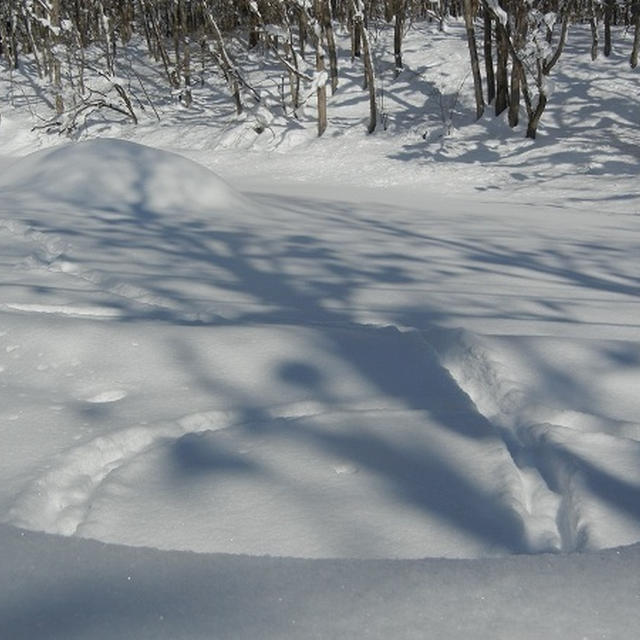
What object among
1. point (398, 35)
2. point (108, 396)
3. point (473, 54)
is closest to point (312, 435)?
point (108, 396)

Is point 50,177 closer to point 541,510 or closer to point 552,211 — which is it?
point 552,211

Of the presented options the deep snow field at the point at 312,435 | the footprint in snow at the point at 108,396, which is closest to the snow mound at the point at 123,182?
the deep snow field at the point at 312,435

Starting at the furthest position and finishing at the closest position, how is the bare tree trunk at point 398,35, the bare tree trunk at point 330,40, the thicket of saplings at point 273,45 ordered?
the bare tree trunk at point 398,35, the bare tree trunk at point 330,40, the thicket of saplings at point 273,45

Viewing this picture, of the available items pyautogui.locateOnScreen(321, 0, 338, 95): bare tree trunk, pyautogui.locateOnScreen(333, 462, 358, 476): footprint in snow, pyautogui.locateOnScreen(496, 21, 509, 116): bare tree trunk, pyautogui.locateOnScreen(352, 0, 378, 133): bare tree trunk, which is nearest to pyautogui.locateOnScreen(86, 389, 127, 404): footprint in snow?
pyautogui.locateOnScreen(333, 462, 358, 476): footprint in snow

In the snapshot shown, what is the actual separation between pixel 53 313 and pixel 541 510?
1929 millimetres

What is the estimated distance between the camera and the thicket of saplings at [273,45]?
12.0m

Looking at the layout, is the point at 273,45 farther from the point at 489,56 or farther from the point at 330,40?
the point at 489,56

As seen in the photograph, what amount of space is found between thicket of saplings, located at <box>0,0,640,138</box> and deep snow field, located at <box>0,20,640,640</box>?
8.03 m

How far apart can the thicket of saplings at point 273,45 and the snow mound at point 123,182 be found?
6720 millimetres

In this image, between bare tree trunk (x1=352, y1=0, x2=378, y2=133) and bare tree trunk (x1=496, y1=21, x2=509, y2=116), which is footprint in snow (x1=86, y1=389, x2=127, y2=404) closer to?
bare tree trunk (x1=496, y1=21, x2=509, y2=116)

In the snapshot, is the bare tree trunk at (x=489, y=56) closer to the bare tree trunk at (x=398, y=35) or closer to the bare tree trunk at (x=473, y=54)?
the bare tree trunk at (x=473, y=54)

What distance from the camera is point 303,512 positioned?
1.51 meters

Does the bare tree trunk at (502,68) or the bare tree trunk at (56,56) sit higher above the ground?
the bare tree trunk at (56,56)

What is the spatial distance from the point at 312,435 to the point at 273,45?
45.4 ft
